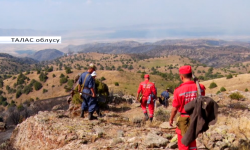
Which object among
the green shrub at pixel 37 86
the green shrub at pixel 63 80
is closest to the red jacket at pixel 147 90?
the green shrub at pixel 63 80

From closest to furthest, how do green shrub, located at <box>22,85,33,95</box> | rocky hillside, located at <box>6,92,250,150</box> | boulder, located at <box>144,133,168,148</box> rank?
boulder, located at <box>144,133,168,148</box>
rocky hillside, located at <box>6,92,250,150</box>
green shrub, located at <box>22,85,33,95</box>

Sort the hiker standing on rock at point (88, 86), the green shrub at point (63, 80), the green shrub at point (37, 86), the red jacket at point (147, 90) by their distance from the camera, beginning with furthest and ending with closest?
the green shrub at point (37, 86) → the green shrub at point (63, 80) → the red jacket at point (147, 90) → the hiker standing on rock at point (88, 86)

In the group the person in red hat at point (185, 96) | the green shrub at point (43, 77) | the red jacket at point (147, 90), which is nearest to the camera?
Answer: the person in red hat at point (185, 96)

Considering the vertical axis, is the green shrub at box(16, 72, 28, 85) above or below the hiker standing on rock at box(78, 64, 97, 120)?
below

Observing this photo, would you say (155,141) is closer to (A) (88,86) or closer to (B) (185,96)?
(B) (185,96)

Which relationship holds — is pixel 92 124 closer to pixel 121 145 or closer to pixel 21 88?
pixel 121 145

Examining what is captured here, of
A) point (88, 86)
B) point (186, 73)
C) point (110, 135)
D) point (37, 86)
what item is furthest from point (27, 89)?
point (186, 73)

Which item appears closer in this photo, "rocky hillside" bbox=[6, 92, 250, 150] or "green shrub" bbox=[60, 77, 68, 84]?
"rocky hillside" bbox=[6, 92, 250, 150]

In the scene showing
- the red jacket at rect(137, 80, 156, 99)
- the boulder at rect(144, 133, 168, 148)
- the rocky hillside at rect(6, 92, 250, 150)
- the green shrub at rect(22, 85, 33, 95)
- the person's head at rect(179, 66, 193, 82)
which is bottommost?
the green shrub at rect(22, 85, 33, 95)

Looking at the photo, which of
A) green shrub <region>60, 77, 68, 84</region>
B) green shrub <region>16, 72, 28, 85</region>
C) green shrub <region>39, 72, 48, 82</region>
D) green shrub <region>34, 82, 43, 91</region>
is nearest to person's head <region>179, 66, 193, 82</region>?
green shrub <region>60, 77, 68, 84</region>

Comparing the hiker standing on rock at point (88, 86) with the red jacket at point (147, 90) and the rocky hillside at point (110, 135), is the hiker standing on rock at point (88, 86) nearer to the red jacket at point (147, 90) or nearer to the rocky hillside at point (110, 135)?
the rocky hillside at point (110, 135)

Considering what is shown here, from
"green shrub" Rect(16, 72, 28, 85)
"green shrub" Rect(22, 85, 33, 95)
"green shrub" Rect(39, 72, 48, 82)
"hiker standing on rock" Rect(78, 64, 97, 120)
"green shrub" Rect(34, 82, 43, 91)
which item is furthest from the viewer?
"green shrub" Rect(16, 72, 28, 85)

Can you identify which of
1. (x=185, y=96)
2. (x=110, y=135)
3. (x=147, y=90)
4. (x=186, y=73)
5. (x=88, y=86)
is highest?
(x=186, y=73)

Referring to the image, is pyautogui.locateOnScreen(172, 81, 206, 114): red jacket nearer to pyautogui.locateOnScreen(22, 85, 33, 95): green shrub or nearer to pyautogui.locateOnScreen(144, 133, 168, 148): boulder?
pyautogui.locateOnScreen(144, 133, 168, 148): boulder
